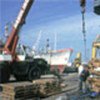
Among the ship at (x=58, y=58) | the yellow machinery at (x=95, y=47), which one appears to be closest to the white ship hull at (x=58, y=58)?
the ship at (x=58, y=58)

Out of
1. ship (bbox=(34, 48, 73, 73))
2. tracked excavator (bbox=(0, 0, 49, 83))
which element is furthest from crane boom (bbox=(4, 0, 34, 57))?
ship (bbox=(34, 48, 73, 73))

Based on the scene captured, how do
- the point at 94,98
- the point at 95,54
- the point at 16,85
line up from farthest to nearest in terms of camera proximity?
the point at 95,54 → the point at 16,85 → the point at 94,98

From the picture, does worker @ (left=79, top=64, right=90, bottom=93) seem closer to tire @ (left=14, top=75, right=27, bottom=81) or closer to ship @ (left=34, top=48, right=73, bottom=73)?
tire @ (left=14, top=75, right=27, bottom=81)

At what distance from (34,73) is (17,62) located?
152 cm

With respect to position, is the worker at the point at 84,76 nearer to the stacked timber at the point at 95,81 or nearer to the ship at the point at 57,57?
the stacked timber at the point at 95,81

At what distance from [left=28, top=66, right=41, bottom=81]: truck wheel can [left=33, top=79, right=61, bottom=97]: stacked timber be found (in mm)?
4177

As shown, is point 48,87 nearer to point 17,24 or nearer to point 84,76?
point 84,76

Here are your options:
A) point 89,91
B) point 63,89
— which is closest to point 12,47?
point 63,89

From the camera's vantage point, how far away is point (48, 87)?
21.0 m

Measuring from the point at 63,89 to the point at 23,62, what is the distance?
180 inches

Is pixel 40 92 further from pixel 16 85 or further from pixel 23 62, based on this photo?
pixel 23 62

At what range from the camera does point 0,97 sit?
806 inches

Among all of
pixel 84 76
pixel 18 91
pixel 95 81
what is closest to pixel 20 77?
pixel 84 76

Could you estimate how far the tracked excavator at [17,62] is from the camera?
2535 cm
